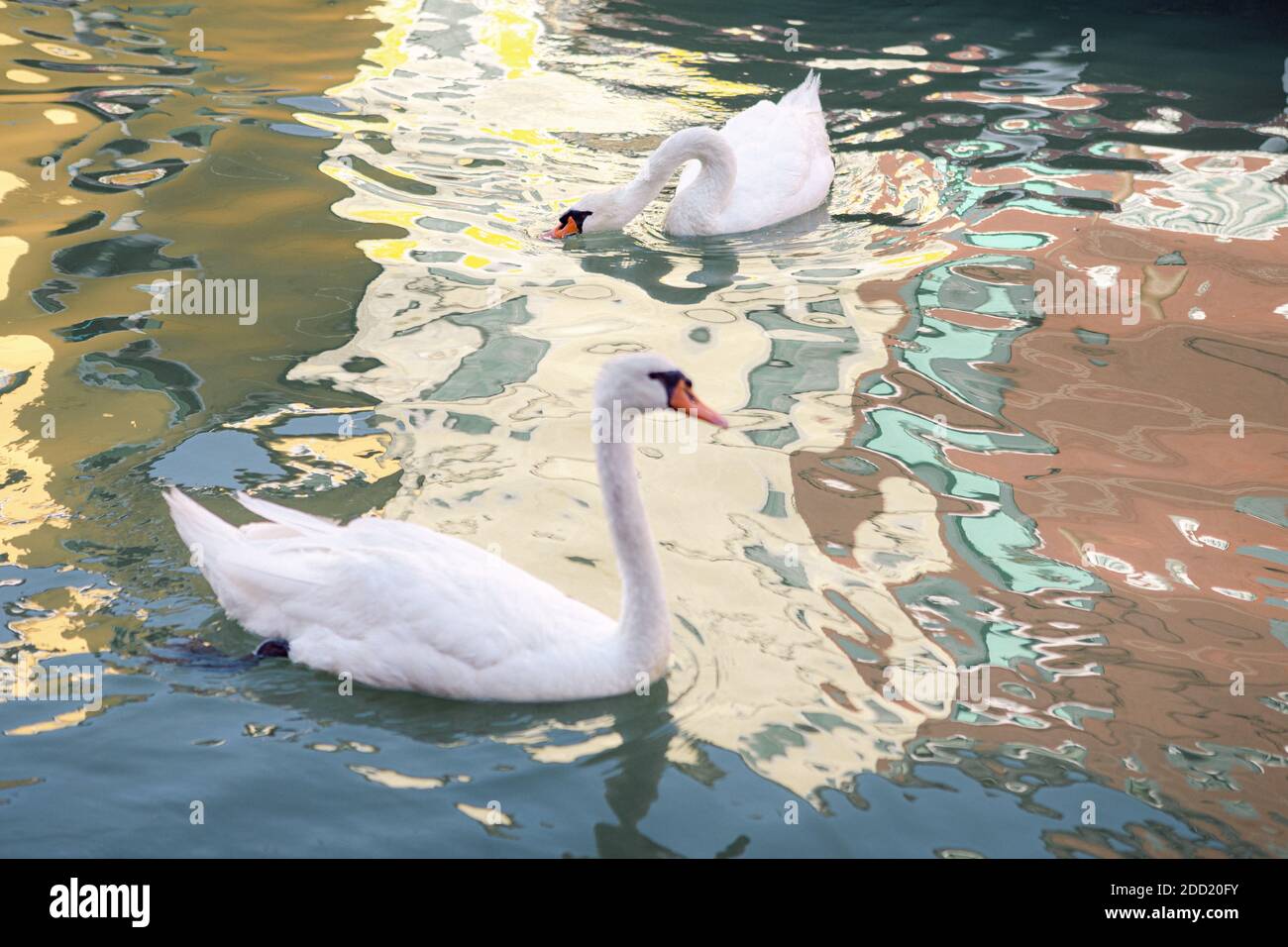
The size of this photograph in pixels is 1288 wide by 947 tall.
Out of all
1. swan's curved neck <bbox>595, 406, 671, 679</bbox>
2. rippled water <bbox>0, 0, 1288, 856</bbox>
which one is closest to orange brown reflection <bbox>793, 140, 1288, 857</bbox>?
rippled water <bbox>0, 0, 1288, 856</bbox>

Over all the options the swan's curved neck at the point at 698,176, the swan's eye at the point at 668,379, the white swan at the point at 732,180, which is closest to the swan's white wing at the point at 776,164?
the white swan at the point at 732,180

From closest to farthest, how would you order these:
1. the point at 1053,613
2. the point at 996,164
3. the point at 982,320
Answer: the point at 1053,613 → the point at 982,320 → the point at 996,164

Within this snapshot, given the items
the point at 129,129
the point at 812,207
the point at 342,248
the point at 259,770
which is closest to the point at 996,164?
the point at 812,207

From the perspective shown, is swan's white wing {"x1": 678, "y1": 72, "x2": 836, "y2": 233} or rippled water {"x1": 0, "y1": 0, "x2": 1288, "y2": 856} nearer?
rippled water {"x1": 0, "y1": 0, "x2": 1288, "y2": 856}

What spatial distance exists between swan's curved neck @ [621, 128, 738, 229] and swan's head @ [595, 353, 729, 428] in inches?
175

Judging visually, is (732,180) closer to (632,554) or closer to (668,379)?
(668,379)

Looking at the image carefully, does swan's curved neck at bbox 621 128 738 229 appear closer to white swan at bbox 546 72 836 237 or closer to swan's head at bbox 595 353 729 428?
white swan at bbox 546 72 836 237

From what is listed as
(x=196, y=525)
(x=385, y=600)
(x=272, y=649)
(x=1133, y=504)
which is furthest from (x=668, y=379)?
(x=1133, y=504)

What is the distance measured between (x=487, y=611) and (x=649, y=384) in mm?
902

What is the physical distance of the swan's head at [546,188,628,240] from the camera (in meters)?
8.70

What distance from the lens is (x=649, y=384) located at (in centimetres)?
453
